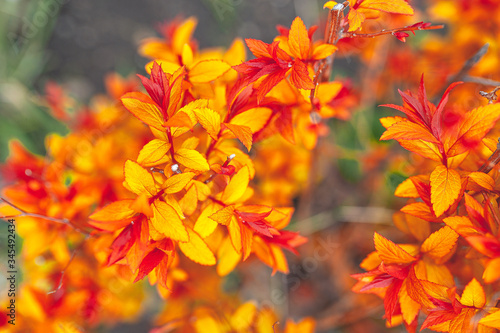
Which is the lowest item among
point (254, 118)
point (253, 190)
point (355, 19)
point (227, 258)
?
point (227, 258)

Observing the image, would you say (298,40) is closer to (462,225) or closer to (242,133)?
(242,133)

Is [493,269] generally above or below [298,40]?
below

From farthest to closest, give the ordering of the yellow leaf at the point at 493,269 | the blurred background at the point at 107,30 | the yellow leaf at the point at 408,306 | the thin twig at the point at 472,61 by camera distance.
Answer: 1. the blurred background at the point at 107,30
2. the thin twig at the point at 472,61
3. the yellow leaf at the point at 408,306
4. the yellow leaf at the point at 493,269

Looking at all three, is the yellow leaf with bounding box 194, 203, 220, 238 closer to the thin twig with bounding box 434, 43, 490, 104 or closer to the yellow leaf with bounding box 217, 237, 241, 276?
the yellow leaf with bounding box 217, 237, 241, 276

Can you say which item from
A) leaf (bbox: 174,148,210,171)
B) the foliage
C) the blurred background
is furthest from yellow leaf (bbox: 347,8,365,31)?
the blurred background

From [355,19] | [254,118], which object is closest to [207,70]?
[254,118]

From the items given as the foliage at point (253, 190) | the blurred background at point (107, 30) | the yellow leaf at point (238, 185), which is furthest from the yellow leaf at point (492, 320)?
the blurred background at point (107, 30)

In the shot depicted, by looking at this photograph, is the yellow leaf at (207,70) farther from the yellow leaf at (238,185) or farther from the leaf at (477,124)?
the leaf at (477,124)
